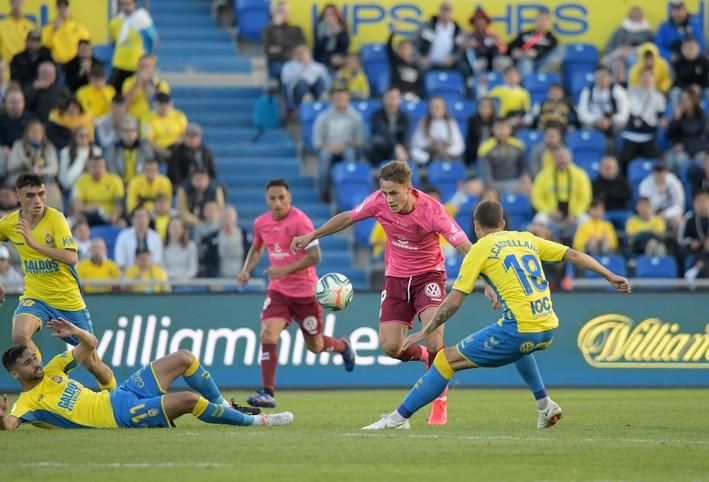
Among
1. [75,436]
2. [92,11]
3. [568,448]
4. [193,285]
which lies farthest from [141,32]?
[568,448]

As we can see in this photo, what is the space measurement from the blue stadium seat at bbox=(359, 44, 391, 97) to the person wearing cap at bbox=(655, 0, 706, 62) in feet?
16.9

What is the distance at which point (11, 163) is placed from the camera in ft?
73.7

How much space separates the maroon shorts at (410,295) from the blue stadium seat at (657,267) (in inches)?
359

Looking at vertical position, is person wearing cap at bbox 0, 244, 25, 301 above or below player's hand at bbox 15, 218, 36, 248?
below

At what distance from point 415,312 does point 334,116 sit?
419 inches

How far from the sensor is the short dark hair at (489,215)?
1210 cm

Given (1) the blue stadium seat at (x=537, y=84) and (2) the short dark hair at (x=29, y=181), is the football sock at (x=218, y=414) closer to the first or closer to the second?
(2) the short dark hair at (x=29, y=181)

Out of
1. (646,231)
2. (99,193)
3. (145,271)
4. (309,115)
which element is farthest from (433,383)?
(309,115)

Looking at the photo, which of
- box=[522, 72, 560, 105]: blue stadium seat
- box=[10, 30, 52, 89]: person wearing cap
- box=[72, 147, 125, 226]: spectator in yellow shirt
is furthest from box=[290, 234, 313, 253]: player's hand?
box=[522, 72, 560, 105]: blue stadium seat

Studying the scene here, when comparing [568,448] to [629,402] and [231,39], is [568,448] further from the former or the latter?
[231,39]

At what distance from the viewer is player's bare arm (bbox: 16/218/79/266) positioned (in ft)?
45.9

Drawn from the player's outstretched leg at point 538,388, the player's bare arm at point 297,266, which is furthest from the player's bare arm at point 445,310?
the player's bare arm at point 297,266

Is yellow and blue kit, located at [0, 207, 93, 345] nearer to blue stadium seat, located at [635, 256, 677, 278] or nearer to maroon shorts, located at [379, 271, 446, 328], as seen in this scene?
maroon shorts, located at [379, 271, 446, 328]

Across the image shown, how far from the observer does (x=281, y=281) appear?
16.7 meters
